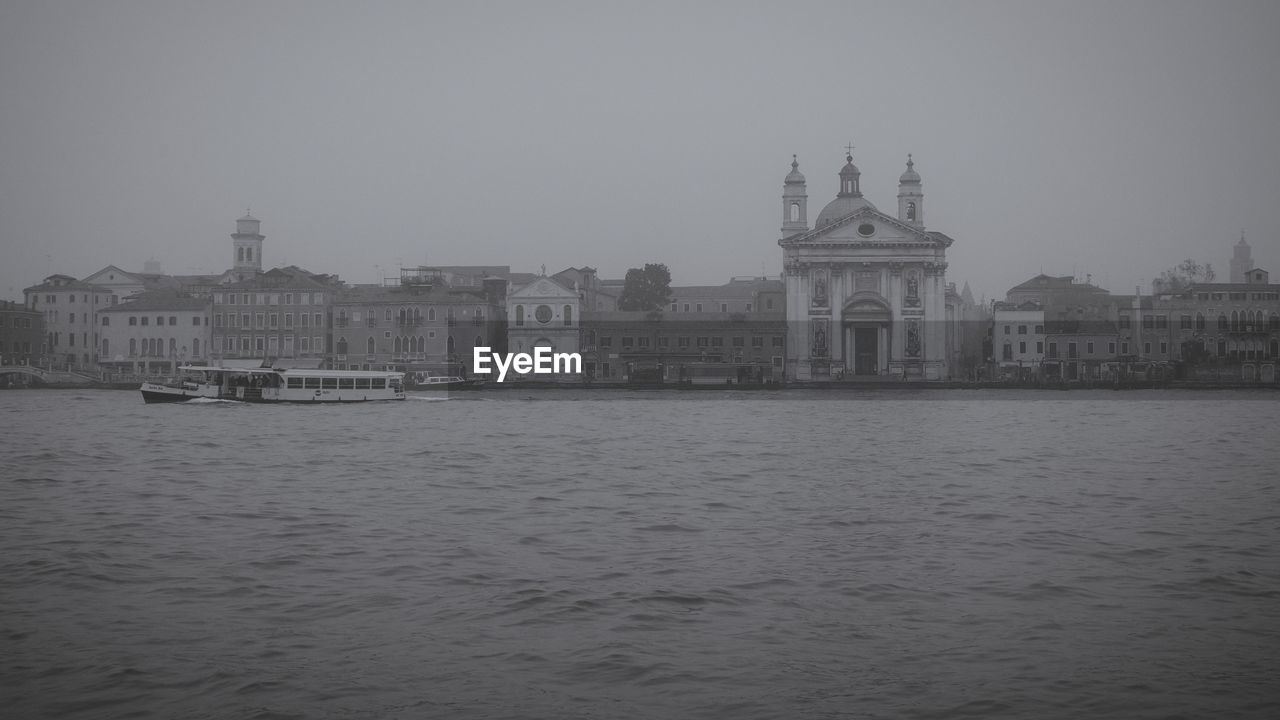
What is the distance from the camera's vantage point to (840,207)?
8388cm

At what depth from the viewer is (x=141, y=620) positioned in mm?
10133

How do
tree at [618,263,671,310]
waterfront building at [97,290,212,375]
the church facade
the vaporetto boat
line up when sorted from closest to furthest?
the vaporetto boat < the church facade < waterfront building at [97,290,212,375] < tree at [618,263,671,310]

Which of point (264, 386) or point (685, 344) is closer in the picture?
point (264, 386)

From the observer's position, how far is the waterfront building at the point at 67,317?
84875mm

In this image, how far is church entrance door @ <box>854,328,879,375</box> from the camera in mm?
78000

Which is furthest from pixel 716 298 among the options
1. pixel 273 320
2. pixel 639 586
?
pixel 639 586

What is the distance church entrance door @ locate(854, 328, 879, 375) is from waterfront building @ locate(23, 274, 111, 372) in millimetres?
50216

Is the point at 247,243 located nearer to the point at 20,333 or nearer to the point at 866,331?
the point at 20,333

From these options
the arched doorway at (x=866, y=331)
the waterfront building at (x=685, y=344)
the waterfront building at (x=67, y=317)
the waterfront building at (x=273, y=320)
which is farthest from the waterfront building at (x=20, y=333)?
the arched doorway at (x=866, y=331)

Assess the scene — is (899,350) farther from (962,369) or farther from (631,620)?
(631,620)

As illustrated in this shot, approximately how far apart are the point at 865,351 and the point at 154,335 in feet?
146

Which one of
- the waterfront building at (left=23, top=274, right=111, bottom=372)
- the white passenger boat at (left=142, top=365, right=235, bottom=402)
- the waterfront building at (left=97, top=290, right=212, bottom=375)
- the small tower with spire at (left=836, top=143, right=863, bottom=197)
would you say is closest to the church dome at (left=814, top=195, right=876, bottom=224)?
the small tower with spire at (left=836, top=143, right=863, bottom=197)
